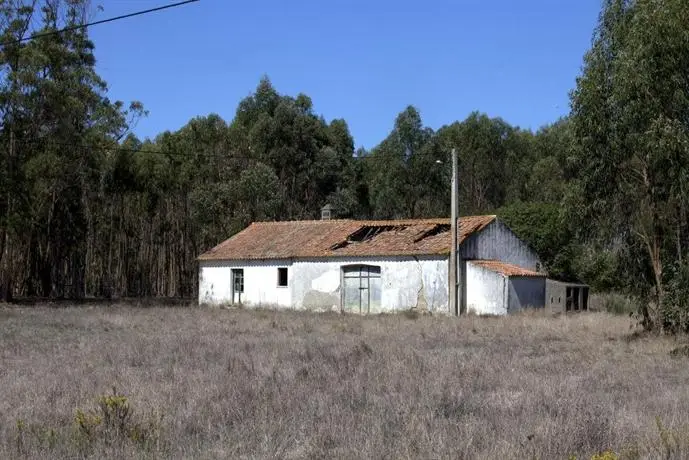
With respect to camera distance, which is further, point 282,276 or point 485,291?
point 282,276

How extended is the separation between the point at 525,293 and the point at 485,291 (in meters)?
1.90

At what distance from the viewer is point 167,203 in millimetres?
51906

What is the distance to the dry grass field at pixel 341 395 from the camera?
676 centimetres

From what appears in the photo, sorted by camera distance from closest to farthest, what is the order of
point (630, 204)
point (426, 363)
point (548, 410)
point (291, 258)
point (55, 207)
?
point (548, 410) → point (426, 363) → point (630, 204) → point (291, 258) → point (55, 207)

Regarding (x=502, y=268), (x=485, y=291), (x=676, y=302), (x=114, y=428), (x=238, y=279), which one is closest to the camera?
(x=114, y=428)

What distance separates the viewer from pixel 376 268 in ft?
108

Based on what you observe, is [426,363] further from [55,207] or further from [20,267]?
[20,267]

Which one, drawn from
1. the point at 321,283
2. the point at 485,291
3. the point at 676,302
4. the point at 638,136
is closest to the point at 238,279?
the point at 321,283

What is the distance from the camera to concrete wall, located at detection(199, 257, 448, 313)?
3102 cm

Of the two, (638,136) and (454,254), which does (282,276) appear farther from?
(638,136)

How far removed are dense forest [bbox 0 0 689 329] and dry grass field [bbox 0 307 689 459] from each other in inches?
137

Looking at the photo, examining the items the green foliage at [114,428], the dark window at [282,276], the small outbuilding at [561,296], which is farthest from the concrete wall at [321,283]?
the green foliage at [114,428]

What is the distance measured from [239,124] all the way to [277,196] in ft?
30.9

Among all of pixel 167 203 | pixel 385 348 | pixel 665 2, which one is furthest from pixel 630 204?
pixel 167 203
